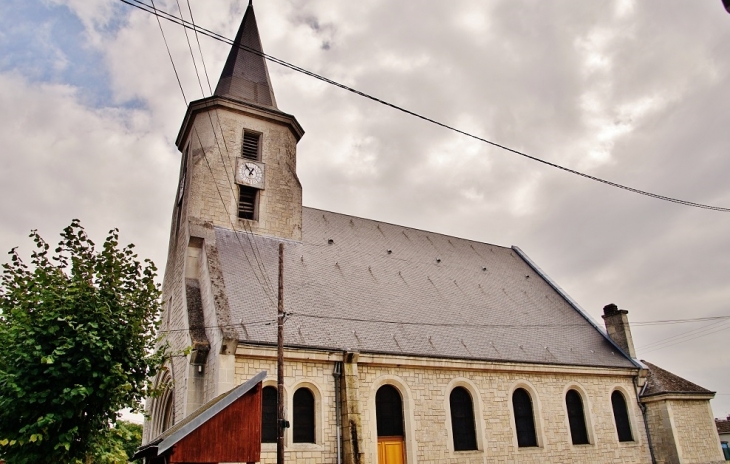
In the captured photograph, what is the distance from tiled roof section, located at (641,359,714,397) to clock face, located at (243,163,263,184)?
53.8 feet

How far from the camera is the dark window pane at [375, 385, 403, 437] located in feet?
48.4

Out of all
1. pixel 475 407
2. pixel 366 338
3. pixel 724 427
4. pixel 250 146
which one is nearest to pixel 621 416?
pixel 475 407

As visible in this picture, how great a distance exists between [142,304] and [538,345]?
14098 millimetres

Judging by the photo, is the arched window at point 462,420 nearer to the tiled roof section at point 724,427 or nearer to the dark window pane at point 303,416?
the dark window pane at point 303,416

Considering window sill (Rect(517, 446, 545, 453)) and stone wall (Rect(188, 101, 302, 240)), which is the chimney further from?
stone wall (Rect(188, 101, 302, 240))

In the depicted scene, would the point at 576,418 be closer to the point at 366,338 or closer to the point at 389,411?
the point at 389,411

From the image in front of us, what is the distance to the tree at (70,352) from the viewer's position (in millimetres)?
8992

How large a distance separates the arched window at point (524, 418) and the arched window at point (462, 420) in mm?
1765

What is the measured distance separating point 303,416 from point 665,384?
14.3 metres

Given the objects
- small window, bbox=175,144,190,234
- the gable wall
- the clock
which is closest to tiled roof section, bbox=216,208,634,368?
the gable wall

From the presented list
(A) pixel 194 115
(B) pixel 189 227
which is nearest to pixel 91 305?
(B) pixel 189 227

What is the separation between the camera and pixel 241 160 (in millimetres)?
18875

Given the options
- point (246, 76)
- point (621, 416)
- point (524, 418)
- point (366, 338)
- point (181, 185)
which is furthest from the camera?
point (246, 76)

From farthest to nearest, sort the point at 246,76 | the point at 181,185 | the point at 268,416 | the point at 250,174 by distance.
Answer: the point at 246,76
the point at 181,185
the point at 250,174
the point at 268,416
